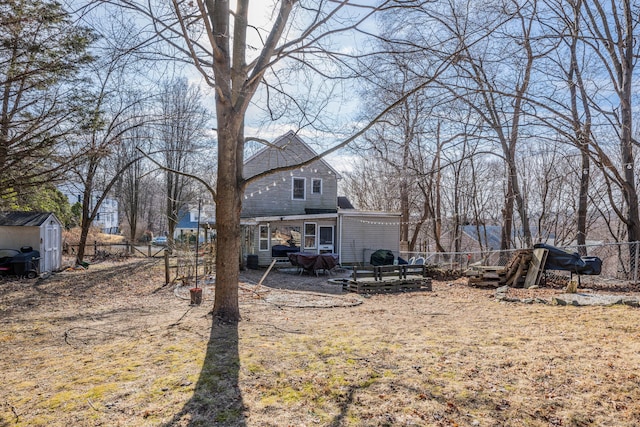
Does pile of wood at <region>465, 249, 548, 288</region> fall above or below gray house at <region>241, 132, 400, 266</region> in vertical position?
below

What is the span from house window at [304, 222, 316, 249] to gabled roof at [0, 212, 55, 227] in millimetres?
10634

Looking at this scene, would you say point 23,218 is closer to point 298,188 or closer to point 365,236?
point 298,188

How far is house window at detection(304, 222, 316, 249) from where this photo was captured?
1938 centimetres

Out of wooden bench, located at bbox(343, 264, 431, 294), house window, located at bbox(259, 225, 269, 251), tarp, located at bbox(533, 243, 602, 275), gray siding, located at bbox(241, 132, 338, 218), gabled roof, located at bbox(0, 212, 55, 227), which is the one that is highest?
gray siding, located at bbox(241, 132, 338, 218)

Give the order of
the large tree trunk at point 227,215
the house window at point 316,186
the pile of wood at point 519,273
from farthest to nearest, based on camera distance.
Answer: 1. the house window at point 316,186
2. the pile of wood at point 519,273
3. the large tree trunk at point 227,215

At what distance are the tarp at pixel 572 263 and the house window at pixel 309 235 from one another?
10.4 m

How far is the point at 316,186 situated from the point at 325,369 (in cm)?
1831

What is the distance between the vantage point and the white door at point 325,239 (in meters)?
19.3

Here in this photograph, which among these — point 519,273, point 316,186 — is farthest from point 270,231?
point 519,273

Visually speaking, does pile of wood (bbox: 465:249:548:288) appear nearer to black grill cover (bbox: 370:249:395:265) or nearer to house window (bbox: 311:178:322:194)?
black grill cover (bbox: 370:249:395:265)

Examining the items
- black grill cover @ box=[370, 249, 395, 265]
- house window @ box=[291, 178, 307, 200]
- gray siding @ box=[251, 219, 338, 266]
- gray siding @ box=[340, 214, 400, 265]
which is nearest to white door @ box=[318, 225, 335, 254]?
gray siding @ box=[251, 219, 338, 266]

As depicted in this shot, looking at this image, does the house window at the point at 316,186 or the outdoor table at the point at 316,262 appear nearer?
the outdoor table at the point at 316,262

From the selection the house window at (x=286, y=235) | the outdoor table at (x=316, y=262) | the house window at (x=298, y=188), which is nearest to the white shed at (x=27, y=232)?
the house window at (x=286, y=235)

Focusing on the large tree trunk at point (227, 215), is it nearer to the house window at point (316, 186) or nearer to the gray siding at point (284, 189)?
the gray siding at point (284, 189)
